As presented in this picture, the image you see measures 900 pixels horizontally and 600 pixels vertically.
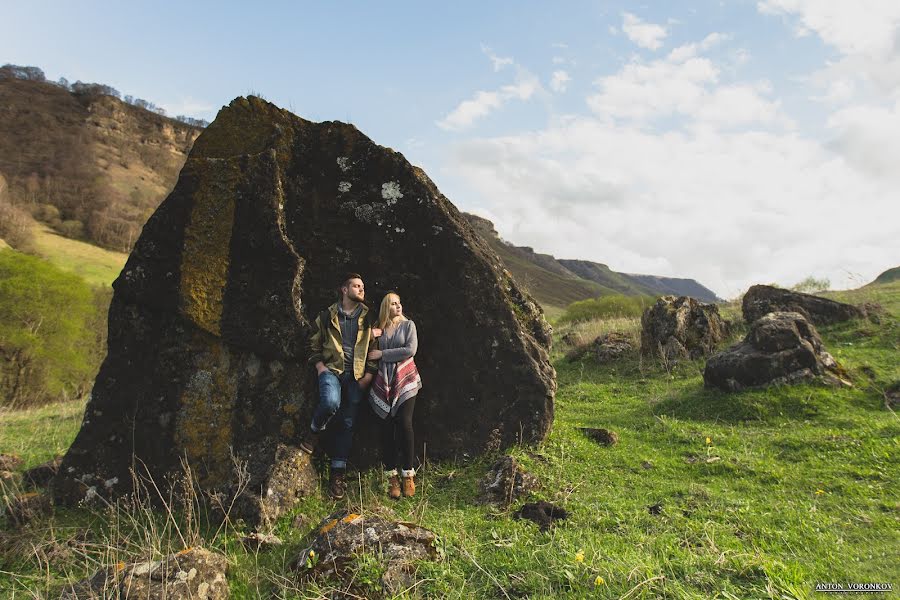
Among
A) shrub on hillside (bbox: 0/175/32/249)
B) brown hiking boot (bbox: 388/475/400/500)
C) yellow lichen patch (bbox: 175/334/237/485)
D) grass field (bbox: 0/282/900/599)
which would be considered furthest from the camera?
shrub on hillside (bbox: 0/175/32/249)

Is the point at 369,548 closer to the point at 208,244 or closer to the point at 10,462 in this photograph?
the point at 208,244

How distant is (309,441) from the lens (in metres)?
7.21

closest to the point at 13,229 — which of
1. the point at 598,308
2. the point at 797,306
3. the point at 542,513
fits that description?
the point at 598,308

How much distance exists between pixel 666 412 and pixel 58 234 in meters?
128

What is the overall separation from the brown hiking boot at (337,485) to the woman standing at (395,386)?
63 cm

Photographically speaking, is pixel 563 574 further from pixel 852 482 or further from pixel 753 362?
pixel 753 362

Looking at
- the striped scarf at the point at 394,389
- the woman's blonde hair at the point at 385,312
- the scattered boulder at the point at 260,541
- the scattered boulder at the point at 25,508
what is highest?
the woman's blonde hair at the point at 385,312

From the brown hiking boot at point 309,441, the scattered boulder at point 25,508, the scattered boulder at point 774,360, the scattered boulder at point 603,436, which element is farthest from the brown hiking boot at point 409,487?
the scattered boulder at point 774,360

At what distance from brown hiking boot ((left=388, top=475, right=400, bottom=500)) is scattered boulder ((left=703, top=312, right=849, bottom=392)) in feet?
25.8

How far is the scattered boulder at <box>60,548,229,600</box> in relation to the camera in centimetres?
424

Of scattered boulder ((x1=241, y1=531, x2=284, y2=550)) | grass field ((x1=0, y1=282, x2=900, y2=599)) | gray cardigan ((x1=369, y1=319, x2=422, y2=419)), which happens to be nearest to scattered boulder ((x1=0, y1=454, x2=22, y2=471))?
grass field ((x1=0, y1=282, x2=900, y2=599))

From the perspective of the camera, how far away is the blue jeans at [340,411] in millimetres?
6938

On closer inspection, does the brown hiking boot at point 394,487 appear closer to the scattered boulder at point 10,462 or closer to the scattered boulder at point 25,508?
the scattered boulder at point 25,508

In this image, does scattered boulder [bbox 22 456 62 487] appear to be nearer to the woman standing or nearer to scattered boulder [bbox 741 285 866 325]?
the woman standing
